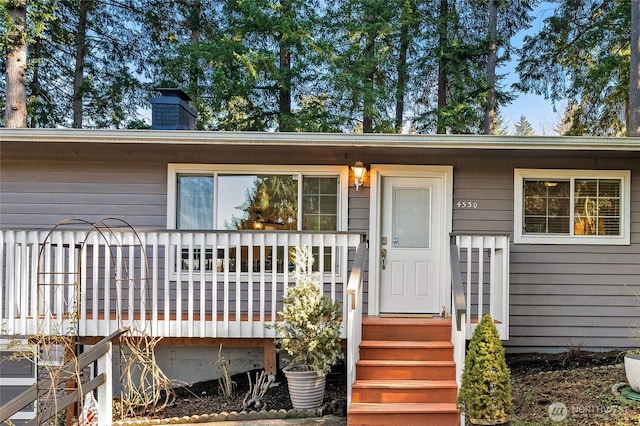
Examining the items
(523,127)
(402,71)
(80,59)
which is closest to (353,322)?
(402,71)

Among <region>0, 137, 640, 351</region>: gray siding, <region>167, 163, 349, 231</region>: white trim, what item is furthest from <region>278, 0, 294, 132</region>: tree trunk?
<region>0, 137, 640, 351</region>: gray siding

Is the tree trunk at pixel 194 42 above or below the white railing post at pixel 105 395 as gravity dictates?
above

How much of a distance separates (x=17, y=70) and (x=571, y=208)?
9.67 meters

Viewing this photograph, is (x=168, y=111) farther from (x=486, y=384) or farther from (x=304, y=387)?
(x=486, y=384)

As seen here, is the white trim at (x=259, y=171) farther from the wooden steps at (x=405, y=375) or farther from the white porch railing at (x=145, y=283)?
the wooden steps at (x=405, y=375)

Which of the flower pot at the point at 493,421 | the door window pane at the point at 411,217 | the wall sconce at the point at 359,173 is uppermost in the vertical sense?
the wall sconce at the point at 359,173

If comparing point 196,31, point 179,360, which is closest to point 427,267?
point 179,360

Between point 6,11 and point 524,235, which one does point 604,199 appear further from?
point 6,11

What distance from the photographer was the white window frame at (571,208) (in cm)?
593

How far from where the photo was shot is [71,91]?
43.2 feet

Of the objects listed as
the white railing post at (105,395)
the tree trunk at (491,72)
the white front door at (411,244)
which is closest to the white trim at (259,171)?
the white front door at (411,244)

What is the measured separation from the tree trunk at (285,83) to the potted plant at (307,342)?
7390mm

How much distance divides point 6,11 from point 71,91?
15.7 ft

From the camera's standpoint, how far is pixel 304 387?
A: 14.9 feet
